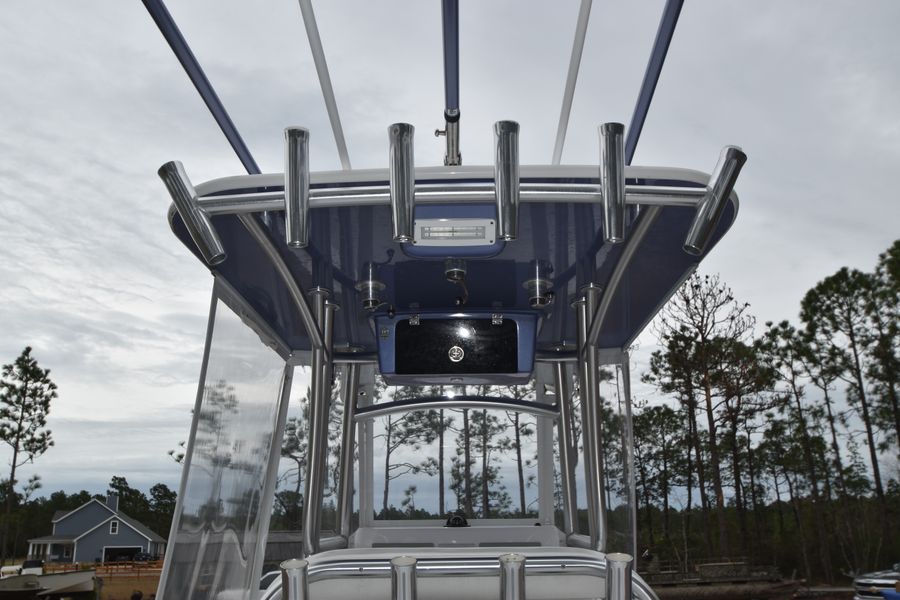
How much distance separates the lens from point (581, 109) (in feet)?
9.86

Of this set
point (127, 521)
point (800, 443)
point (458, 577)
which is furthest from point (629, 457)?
point (127, 521)

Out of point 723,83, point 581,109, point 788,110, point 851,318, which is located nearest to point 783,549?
point 851,318


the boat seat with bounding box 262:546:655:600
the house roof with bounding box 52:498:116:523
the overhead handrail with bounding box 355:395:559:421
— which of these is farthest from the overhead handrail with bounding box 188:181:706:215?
the house roof with bounding box 52:498:116:523

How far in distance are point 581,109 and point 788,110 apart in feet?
35.2

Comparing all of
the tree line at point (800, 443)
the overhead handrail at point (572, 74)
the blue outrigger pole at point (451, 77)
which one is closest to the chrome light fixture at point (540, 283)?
the blue outrigger pole at point (451, 77)

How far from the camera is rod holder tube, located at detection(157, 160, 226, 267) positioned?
1.51m

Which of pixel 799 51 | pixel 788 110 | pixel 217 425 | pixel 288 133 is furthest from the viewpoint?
pixel 788 110

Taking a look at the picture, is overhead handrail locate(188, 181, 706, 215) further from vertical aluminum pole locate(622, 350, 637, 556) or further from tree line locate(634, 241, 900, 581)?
tree line locate(634, 241, 900, 581)

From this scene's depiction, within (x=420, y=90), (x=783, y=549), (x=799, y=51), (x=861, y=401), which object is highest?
(x=799, y=51)

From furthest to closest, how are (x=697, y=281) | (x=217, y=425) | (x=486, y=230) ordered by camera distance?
(x=697, y=281), (x=217, y=425), (x=486, y=230)

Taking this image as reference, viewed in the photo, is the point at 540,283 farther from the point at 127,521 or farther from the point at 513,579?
the point at 127,521

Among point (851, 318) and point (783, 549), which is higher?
point (851, 318)

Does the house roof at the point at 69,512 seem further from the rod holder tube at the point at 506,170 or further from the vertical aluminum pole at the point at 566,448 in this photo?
the rod holder tube at the point at 506,170

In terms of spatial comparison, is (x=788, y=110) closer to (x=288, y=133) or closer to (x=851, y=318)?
(x=288, y=133)
